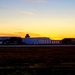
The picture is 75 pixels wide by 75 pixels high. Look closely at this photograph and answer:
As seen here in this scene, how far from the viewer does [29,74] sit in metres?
24.2

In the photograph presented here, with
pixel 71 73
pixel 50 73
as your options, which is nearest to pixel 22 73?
pixel 50 73

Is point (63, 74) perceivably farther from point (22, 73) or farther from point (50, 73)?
point (22, 73)

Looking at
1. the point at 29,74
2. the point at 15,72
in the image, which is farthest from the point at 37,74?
the point at 15,72

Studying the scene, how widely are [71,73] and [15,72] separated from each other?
4.72 m

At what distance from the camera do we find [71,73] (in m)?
24.4

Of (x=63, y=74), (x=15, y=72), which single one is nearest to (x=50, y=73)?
(x=63, y=74)

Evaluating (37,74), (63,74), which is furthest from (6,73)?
(63,74)

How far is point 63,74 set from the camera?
78.8 ft

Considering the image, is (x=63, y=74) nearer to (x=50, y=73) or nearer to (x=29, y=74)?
(x=50, y=73)

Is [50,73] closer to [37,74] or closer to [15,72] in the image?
[37,74]

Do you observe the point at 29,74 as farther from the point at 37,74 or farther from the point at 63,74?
the point at 63,74

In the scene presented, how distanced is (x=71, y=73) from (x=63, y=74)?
2.48 ft

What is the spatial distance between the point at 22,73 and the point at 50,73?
2315mm

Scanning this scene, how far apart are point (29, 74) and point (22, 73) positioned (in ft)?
2.61
